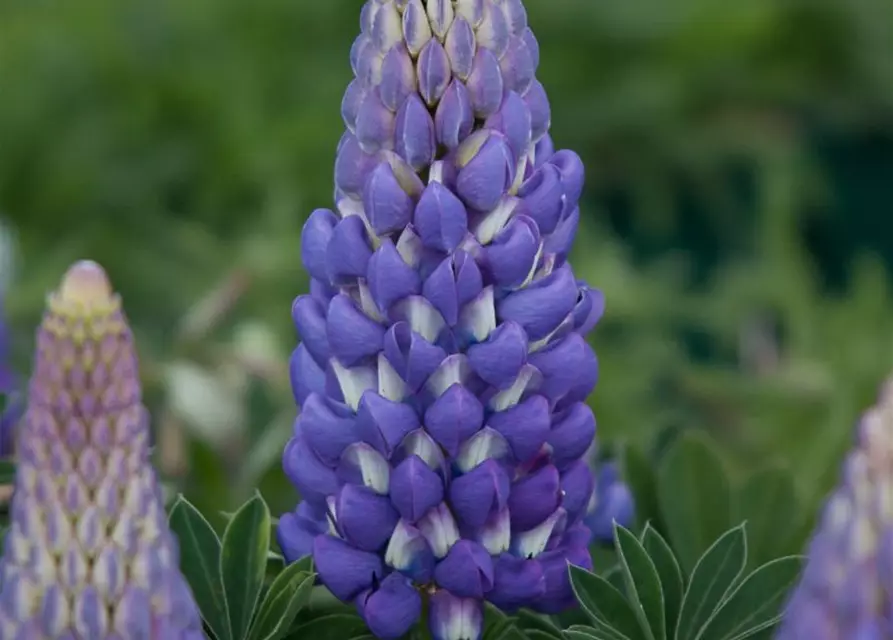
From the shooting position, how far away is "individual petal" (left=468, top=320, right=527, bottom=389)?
0.57 meters

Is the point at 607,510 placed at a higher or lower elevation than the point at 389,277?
lower

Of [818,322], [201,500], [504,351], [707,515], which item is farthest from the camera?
[818,322]

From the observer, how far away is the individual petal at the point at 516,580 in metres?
0.58

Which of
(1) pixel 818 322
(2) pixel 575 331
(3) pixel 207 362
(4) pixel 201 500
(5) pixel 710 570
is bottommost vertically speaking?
(1) pixel 818 322

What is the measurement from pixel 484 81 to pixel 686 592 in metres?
0.24

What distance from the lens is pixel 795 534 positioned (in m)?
0.74

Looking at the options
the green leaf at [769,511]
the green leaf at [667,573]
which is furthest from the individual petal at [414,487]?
the green leaf at [769,511]

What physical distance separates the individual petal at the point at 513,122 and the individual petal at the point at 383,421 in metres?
0.12

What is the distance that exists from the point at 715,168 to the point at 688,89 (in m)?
0.18

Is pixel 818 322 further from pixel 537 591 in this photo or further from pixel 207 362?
pixel 537 591

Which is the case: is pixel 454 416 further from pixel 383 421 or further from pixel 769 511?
pixel 769 511

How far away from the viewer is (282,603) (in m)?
0.58

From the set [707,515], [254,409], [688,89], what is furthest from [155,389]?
[688,89]

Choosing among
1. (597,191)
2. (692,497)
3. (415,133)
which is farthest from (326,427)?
(597,191)
